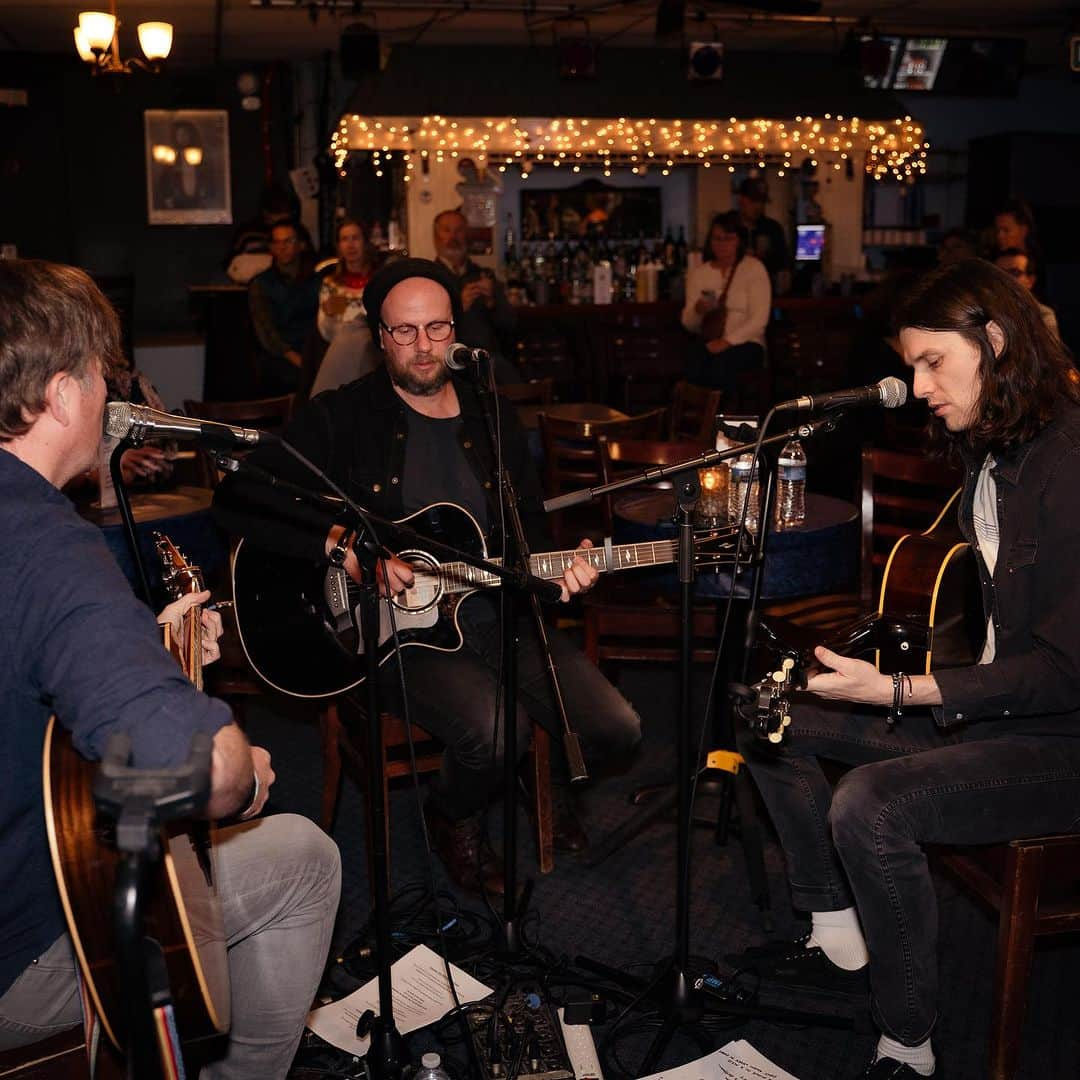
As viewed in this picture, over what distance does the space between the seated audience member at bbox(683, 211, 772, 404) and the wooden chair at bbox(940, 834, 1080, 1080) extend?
18.4 ft

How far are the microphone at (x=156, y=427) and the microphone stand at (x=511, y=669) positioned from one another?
518mm

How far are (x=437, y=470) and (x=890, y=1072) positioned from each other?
167 centimetres

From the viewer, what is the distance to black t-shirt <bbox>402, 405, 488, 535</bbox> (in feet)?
9.84

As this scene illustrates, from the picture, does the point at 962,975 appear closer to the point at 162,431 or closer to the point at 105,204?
the point at 162,431

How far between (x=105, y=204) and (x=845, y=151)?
626cm

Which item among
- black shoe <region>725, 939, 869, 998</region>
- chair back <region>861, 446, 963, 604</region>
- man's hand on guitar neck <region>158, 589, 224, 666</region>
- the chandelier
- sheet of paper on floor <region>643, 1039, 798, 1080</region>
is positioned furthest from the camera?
the chandelier

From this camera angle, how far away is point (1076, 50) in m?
7.76

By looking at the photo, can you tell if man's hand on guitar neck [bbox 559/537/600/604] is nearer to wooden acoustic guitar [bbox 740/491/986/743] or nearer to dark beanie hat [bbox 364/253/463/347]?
wooden acoustic guitar [bbox 740/491/986/743]

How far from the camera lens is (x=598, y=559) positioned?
272cm

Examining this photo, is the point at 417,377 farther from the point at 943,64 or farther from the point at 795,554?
the point at 943,64

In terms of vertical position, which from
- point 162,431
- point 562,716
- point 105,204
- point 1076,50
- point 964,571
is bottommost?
point 562,716

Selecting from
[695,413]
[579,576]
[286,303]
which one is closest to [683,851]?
[579,576]

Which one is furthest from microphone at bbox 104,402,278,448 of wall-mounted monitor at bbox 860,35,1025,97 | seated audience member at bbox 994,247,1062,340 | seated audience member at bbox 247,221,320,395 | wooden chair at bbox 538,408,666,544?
wall-mounted monitor at bbox 860,35,1025,97

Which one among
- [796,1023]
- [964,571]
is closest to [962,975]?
[796,1023]
